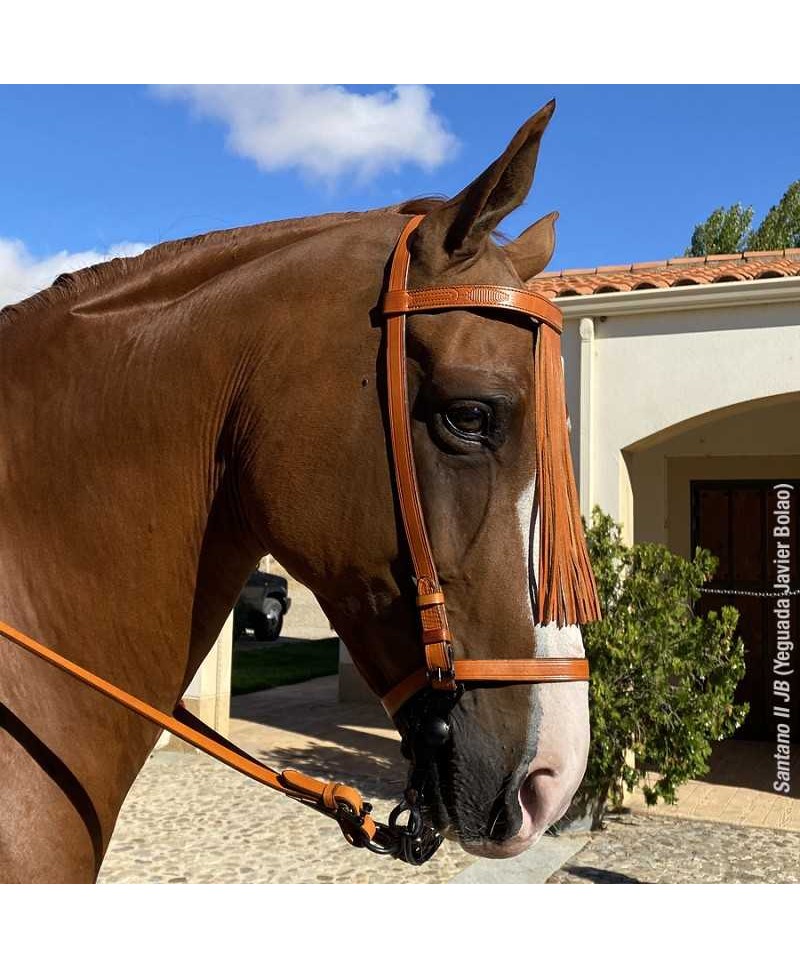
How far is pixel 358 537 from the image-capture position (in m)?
1.36

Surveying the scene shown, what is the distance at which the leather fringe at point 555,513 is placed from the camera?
4.31ft

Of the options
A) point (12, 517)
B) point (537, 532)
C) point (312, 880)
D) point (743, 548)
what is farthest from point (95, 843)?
point (743, 548)

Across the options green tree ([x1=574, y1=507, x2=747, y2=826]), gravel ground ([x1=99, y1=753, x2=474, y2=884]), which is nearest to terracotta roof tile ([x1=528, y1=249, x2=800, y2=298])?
green tree ([x1=574, y1=507, x2=747, y2=826])

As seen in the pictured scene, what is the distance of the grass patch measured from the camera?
12.3m

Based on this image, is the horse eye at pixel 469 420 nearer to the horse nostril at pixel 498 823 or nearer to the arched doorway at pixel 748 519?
the horse nostril at pixel 498 823

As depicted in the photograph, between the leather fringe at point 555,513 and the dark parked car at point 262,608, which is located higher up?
the leather fringe at point 555,513

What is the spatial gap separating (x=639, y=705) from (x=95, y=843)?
16.1 ft

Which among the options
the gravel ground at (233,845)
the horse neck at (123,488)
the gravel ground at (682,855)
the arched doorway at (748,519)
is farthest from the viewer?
the arched doorway at (748,519)

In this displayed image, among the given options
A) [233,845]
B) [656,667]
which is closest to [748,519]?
[656,667]

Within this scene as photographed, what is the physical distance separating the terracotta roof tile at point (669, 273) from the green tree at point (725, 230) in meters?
17.5

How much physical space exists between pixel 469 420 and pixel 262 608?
51.2 feet

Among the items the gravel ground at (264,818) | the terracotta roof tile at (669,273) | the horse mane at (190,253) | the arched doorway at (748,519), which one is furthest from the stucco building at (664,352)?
the horse mane at (190,253)

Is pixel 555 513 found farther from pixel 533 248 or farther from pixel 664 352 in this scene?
pixel 664 352

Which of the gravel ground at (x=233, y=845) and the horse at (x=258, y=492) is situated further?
the gravel ground at (x=233, y=845)
